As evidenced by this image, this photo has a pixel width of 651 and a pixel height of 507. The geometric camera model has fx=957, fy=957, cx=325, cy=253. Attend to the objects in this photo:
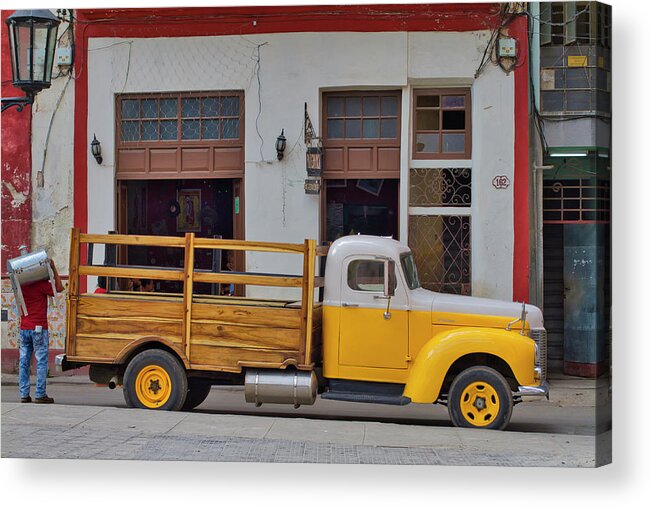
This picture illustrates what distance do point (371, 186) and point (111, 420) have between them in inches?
117

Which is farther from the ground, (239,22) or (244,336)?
(239,22)

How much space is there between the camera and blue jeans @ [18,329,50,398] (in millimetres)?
8398

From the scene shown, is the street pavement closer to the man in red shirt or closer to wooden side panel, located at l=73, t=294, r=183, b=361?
the man in red shirt

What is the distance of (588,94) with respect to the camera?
7949 millimetres

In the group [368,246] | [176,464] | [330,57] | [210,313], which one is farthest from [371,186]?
[176,464]

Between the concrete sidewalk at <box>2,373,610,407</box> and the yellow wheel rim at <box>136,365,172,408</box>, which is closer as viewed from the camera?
the concrete sidewalk at <box>2,373,610,407</box>

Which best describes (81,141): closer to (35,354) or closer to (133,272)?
(133,272)

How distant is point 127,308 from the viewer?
818 centimetres

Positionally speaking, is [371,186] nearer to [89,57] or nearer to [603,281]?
[603,281]

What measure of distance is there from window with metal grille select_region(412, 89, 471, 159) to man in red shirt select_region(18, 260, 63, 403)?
3.41 meters

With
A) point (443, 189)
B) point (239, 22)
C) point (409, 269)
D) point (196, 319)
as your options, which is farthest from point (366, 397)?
point (239, 22)

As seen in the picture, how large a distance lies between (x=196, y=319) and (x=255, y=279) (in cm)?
61

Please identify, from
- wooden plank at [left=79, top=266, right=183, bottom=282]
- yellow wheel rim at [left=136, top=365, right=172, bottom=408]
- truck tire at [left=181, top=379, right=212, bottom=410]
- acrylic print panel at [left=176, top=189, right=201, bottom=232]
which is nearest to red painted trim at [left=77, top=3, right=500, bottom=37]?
acrylic print panel at [left=176, top=189, right=201, bottom=232]

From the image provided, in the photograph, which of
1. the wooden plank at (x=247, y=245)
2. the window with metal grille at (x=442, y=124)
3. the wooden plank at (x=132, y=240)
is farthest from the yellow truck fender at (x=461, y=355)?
the wooden plank at (x=132, y=240)
